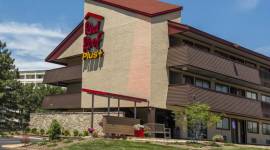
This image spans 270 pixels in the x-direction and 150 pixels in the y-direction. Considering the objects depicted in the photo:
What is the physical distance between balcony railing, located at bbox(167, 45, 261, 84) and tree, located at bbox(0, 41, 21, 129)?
27419 millimetres

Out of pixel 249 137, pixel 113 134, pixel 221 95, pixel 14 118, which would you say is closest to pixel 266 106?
pixel 249 137

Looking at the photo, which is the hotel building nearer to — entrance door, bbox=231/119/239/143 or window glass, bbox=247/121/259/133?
entrance door, bbox=231/119/239/143

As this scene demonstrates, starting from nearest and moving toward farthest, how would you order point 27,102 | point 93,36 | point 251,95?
point 93,36, point 251,95, point 27,102

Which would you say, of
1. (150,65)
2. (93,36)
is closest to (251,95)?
(150,65)

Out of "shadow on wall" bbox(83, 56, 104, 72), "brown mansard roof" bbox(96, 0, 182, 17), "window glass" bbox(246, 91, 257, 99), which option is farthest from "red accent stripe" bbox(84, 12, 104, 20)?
"window glass" bbox(246, 91, 257, 99)

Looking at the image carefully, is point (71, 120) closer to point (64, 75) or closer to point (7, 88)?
point (64, 75)

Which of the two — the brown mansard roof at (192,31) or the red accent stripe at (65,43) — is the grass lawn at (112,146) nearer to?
the brown mansard roof at (192,31)

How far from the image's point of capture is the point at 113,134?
107 ft

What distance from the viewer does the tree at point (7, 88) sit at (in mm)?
58969

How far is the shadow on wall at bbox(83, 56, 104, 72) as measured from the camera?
140 ft

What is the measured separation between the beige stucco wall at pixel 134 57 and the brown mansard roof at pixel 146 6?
0.44m

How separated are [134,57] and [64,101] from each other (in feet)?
36.4

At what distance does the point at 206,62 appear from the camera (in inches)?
1613

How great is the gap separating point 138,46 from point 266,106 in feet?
64.0
